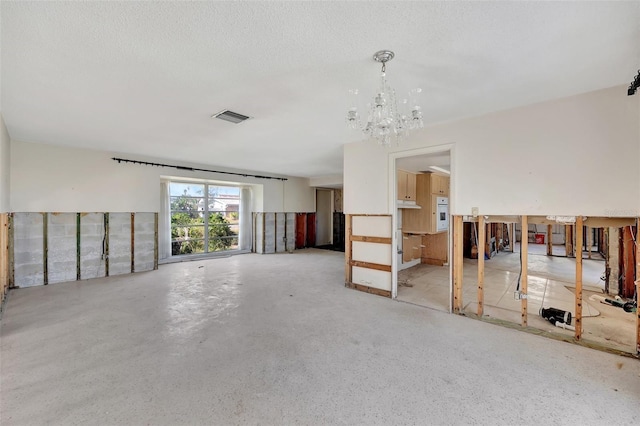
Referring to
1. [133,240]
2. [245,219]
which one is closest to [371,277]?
[133,240]

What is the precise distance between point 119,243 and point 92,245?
17.4 inches

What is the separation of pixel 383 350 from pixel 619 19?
303cm

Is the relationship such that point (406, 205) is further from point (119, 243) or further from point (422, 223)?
point (119, 243)

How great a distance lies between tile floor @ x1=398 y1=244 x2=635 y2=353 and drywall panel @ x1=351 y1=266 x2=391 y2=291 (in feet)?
1.05

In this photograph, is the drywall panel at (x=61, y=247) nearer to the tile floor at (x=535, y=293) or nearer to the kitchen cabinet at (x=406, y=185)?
the tile floor at (x=535, y=293)

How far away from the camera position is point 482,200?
3.36 meters

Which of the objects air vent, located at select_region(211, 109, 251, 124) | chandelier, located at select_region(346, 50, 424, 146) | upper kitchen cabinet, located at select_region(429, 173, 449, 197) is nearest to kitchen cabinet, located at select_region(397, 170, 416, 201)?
upper kitchen cabinet, located at select_region(429, 173, 449, 197)

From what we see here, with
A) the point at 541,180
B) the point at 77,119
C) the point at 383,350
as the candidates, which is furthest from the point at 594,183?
the point at 77,119

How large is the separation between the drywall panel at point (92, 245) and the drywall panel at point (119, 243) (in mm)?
117

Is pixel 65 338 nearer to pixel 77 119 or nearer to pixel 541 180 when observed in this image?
pixel 77 119

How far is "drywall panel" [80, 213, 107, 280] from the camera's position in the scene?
5293 mm

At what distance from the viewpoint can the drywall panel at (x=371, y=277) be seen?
4.27m

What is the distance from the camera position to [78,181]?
17.2 feet

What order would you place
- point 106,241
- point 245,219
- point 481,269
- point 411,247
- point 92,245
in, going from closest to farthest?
1. point 481,269
2. point 92,245
3. point 106,241
4. point 411,247
5. point 245,219
